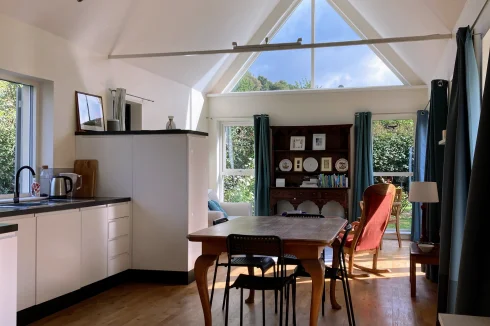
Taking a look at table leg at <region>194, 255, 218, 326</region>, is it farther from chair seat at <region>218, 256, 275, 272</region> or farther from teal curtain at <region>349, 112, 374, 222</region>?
teal curtain at <region>349, 112, 374, 222</region>

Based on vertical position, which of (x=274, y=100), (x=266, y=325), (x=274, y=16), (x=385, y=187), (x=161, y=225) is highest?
(x=274, y=16)

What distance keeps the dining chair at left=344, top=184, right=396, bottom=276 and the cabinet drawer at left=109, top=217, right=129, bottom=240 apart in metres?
2.49

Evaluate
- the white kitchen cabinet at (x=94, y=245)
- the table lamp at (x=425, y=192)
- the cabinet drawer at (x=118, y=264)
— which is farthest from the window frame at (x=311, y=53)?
the white kitchen cabinet at (x=94, y=245)

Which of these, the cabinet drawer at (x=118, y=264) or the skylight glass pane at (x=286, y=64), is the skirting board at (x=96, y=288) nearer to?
the cabinet drawer at (x=118, y=264)

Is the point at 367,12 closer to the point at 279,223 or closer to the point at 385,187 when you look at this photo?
the point at 385,187

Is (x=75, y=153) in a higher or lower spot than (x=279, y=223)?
higher

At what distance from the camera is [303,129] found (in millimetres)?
8797

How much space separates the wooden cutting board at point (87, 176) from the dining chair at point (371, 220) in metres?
2.98

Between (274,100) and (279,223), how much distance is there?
536 centimetres

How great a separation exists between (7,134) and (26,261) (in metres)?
1.66

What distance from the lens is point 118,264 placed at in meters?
5.06

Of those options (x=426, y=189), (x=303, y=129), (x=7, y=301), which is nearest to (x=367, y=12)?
(x=303, y=129)

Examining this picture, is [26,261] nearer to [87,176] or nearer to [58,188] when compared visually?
[58,188]

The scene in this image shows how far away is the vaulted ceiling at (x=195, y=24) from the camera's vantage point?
4980 mm
